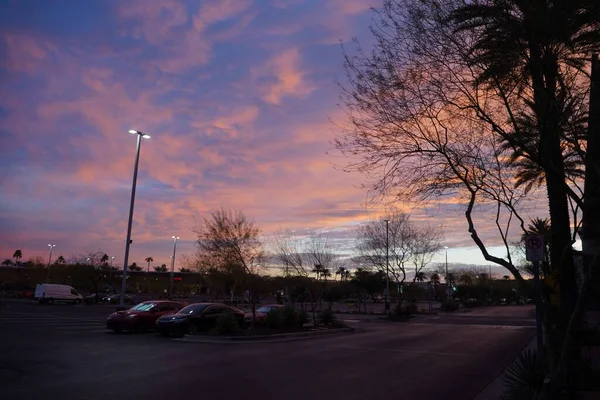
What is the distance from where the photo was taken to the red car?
2570cm

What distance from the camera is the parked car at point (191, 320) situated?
24.1 meters

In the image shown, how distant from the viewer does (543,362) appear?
9750 mm

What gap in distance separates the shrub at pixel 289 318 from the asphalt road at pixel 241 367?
162 inches

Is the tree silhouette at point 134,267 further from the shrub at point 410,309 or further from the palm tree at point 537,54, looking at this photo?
the palm tree at point 537,54

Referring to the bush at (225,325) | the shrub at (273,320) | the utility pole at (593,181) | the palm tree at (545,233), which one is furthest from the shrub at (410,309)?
the utility pole at (593,181)

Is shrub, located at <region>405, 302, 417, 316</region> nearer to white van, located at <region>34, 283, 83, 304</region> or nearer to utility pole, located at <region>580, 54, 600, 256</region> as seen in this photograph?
white van, located at <region>34, 283, 83, 304</region>

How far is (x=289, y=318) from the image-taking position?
27.5 meters

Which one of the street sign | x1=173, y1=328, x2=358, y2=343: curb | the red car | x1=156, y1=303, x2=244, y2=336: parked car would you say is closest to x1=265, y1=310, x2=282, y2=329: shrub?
x1=173, y1=328, x2=358, y2=343: curb

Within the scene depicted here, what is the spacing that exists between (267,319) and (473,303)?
58100 millimetres

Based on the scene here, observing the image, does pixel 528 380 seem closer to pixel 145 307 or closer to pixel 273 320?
pixel 273 320

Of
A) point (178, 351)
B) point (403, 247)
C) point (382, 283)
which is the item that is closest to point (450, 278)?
point (382, 283)

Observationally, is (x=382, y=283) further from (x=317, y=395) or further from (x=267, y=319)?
(x=317, y=395)

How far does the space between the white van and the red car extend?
33.5 m

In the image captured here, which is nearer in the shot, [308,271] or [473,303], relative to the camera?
[308,271]
